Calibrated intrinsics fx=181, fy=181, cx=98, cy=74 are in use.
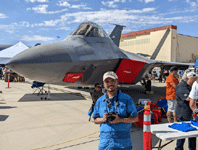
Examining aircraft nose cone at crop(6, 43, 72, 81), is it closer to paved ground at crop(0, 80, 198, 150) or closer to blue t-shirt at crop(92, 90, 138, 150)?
paved ground at crop(0, 80, 198, 150)

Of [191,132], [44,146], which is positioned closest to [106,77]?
[191,132]

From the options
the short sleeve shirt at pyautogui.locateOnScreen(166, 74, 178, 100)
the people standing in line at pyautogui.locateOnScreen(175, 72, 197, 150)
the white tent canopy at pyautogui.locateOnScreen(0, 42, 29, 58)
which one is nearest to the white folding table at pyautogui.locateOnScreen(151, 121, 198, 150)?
the people standing in line at pyautogui.locateOnScreen(175, 72, 197, 150)

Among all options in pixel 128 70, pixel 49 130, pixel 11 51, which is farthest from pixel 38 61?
pixel 11 51

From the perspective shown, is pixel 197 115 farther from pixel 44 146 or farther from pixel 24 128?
pixel 24 128

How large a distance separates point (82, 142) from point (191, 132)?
2.34 metres

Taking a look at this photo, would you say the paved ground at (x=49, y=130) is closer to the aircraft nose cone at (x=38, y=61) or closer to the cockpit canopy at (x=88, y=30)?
the aircraft nose cone at (x=38, y=61)

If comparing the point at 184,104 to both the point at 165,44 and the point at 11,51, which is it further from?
the point at 165,44

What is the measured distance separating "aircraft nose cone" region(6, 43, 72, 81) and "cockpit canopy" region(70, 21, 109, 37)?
1881mm

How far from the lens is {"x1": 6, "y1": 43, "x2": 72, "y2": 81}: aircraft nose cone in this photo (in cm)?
634

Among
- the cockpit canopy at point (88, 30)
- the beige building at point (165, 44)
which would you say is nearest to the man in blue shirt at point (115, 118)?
the cockpit canopy at point (88, 30)

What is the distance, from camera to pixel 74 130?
5.04 m

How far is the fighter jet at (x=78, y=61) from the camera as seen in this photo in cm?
646

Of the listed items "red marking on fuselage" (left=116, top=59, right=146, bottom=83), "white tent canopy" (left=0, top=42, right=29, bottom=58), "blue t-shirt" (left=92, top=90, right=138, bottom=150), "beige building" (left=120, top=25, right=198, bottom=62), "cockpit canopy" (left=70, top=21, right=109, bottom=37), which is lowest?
"blue t-shirt" (left=92, top=90, right=138, bottom=150)

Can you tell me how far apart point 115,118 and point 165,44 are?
43.9 m
